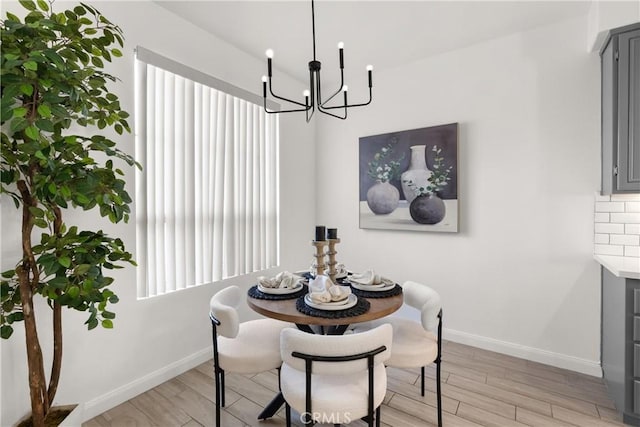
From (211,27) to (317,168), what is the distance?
6.06 ft

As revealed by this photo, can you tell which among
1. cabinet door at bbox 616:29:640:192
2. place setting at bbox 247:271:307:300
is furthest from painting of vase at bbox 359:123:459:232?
place setting at bbox 247:271:307:300

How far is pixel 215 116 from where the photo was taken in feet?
8.87

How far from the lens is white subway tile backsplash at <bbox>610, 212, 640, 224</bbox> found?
2254mm

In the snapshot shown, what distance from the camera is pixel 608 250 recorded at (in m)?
2.34

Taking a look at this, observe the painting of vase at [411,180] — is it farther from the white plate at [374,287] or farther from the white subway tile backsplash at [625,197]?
the white plate at [374,287]

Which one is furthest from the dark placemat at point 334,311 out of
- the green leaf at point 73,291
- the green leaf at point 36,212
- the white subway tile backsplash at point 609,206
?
the white subway tile backsplash at point 609,206

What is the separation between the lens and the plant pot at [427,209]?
118 inches

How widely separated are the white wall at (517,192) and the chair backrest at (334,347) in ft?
6.35

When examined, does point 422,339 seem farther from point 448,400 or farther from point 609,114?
point 609,114

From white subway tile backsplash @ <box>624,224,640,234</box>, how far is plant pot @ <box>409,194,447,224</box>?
125 cm

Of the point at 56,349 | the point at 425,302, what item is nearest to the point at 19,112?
the point at 56,349

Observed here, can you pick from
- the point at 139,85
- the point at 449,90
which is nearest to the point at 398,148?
the point at 449,90

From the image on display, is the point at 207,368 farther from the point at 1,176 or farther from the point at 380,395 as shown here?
Result: the point at 1,176

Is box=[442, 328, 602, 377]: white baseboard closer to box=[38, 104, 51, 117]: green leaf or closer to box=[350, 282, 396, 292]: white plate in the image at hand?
box=[350, 282, 396, 292]: white plate
